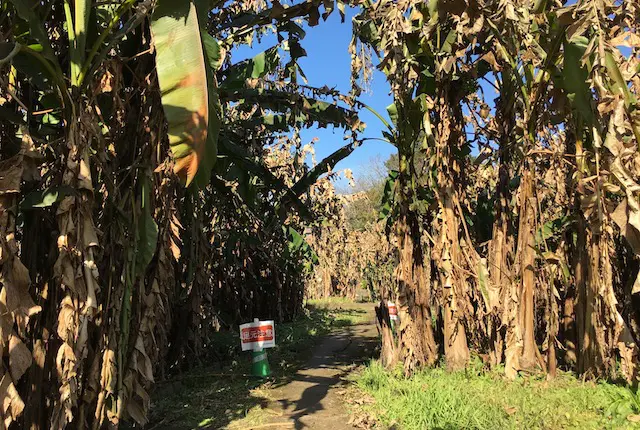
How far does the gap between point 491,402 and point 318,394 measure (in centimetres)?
236

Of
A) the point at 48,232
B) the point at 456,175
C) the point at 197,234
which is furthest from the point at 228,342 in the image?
the point at 48,232

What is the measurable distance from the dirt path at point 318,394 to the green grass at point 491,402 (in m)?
0.41

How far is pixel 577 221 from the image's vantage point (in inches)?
234

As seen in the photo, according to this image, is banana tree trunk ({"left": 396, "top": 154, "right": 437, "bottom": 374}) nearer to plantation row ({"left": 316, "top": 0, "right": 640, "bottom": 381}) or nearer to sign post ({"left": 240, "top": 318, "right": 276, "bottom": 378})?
plantation row ({"left": 316, "top": 0, "right": 640, "bottom": 381})

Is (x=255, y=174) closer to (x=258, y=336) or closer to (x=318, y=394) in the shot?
(x=258, y=336)

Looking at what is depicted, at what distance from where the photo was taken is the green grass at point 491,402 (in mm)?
4246

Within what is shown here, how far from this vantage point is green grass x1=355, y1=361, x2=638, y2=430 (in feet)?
13.9

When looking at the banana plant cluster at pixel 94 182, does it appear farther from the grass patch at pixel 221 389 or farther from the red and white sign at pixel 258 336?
the red and white sign at pixel 258 336

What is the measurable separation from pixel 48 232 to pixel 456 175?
5290 millimetres

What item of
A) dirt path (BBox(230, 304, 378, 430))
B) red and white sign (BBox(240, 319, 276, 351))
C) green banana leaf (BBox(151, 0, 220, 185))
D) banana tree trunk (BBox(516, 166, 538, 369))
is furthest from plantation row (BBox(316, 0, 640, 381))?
green banana leaf (BBox(151, 0, 220, 185))

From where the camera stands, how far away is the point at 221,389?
6555mm

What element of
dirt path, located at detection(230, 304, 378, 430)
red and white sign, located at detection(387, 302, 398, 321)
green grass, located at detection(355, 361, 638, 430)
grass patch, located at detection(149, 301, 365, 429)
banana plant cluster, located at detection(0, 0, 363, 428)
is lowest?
dirt path, located at detection(230, 304, 378, 430)

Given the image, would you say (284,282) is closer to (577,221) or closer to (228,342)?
(228,342)

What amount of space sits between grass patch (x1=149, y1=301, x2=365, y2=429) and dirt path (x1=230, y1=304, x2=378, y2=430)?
218 millimetres
